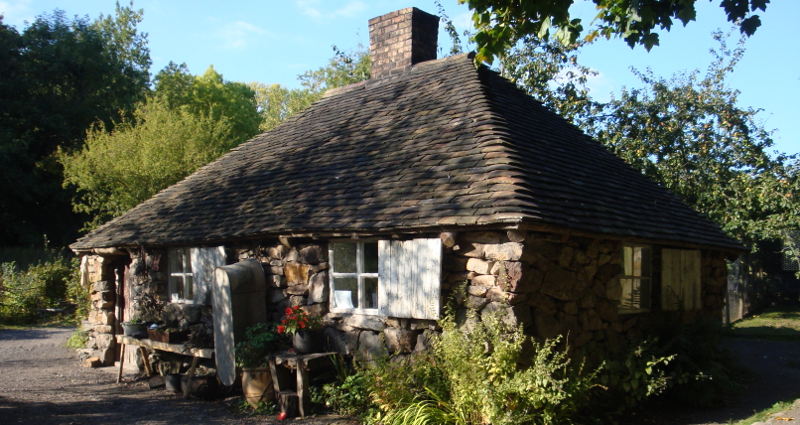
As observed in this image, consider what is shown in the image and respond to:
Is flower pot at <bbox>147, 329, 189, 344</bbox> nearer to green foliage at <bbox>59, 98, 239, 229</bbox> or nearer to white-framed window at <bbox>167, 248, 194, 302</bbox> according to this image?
white-framed window at <bbox>167, 248, 194, 302</bbox>

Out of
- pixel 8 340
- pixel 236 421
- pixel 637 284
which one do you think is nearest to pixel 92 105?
pixel 8 340

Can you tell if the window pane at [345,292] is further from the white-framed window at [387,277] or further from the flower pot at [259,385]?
the flower pot at [259,385]

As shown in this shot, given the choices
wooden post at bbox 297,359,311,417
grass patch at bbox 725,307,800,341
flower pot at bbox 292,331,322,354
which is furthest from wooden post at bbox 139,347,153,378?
grass patch at bbox 725,307,800,341

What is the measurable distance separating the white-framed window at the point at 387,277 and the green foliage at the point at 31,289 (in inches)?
463

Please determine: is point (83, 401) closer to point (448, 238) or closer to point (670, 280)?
point (448, 238)

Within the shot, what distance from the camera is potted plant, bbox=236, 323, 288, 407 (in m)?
7.37

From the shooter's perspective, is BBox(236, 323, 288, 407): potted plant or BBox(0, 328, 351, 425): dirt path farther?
BBox(236, 323, 288, 407): potted plant

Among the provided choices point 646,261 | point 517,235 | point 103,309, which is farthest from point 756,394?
point 103,309

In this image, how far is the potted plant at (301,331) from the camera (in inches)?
285

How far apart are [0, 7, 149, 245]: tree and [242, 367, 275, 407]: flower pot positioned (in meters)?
17.6

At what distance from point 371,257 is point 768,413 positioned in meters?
4.99

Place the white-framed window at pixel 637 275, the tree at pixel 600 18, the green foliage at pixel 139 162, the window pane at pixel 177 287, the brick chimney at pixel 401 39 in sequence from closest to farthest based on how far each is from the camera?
1. the tree at pixel 600 18
2. the white-framed window at pixel 637 275
3. the window pane at pixel 177 287
4. the brick chimney at pixel 401 39
5. the green foliage at pixel 139 162

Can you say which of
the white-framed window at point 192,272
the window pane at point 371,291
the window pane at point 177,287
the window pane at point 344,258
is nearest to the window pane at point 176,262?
the white-framed window at point 192,272

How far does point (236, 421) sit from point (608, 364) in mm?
4324
